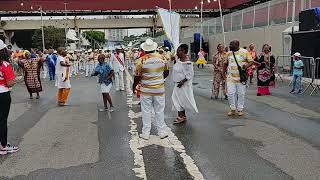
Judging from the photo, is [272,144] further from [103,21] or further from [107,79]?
[103,21]

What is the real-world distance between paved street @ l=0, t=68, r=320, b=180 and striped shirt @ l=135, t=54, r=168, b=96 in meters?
0.88

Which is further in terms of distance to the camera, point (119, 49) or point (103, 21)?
point (103, 21)

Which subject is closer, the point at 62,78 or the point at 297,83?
the point at 62,78

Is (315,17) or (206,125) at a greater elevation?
(315,17)

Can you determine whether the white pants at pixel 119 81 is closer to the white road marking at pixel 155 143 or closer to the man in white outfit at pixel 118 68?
the man in white outfit at pixel 118 68

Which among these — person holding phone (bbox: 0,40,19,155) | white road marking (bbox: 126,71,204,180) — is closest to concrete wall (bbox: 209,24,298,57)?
white road marking (bbox: 126,71,204,180)

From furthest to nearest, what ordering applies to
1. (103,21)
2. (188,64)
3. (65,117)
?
(103,21) → (65,117) → (188,64)

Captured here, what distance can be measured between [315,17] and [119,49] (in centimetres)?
878

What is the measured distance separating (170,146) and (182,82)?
2.32 m

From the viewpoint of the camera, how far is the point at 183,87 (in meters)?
10.0

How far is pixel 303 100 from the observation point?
557 inches

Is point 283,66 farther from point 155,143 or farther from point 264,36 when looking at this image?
point 155,143

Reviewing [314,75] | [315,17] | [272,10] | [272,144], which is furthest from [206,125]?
[272,10]

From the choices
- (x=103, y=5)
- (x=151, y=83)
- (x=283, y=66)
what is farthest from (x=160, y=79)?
(x=103, y=5)
